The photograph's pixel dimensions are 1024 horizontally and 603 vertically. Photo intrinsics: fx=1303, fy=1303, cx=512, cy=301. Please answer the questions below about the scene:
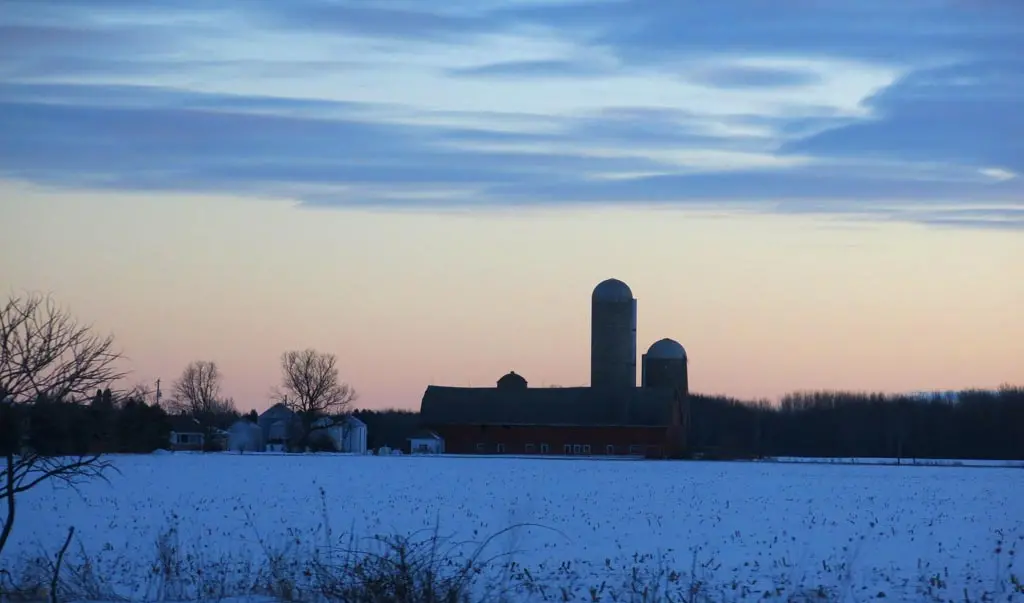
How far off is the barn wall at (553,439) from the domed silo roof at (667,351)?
8.30m

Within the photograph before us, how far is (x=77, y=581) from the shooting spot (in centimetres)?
1196

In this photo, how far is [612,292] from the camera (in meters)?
79.1

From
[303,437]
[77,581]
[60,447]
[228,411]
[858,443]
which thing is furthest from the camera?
[228,411]

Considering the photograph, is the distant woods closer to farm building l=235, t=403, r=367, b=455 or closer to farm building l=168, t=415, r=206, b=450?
farm building l=235, t=403, r=367, b=455

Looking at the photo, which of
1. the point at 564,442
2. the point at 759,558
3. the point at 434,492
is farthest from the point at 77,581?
the point at 564,442

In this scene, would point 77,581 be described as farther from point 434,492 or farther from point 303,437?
point 303,437

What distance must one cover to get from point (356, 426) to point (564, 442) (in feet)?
63.0

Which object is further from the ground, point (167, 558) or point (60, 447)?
point (60, 447)

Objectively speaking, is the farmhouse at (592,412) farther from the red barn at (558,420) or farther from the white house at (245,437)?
the white house at (245,437)

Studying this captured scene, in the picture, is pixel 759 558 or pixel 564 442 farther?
pixel 564 442

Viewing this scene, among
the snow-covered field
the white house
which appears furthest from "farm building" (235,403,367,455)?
the snow-covered field

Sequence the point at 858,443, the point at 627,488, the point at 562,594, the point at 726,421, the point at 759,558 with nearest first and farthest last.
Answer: the point at 562,594, the point at 759,558, the point at 627,488, the point at 858,443, the point at 726,421

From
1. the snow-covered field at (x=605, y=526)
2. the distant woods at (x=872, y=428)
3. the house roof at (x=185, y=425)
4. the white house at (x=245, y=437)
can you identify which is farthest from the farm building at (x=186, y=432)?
the snow-covered field at (x=605, y=526)

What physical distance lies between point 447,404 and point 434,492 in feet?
164
